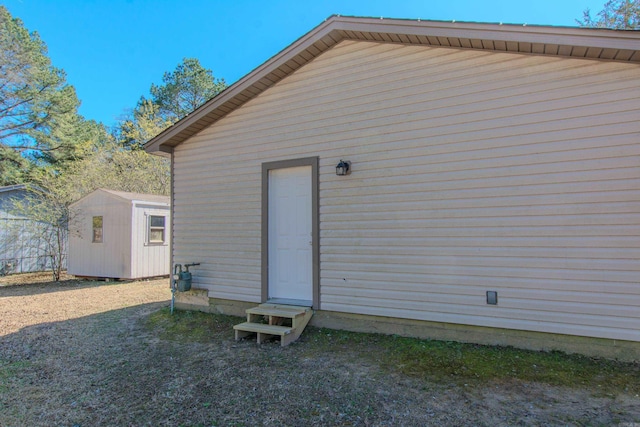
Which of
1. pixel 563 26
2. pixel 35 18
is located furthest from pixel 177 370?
pixel 35 18

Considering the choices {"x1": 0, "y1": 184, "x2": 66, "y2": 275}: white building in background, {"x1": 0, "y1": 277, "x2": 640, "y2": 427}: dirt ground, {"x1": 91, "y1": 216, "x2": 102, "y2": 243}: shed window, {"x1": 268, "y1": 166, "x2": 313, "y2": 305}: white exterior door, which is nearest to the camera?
{"x1": 0, "y1": 277, "x2": 640, "y2": 427}: dirt ground

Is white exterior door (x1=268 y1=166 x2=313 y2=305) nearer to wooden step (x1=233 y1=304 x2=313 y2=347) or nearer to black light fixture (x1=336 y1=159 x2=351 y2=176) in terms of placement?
wooden step (x1=233 y1=304 x2=313 y2=347)

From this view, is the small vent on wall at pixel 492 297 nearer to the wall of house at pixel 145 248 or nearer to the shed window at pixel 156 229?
the wall of house at pixel 145 248

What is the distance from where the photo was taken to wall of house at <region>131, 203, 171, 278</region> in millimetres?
10180

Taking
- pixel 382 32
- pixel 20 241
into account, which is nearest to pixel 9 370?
→ pixel 382 32

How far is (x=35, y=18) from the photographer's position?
16328 millimetres

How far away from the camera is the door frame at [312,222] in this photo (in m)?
5.07

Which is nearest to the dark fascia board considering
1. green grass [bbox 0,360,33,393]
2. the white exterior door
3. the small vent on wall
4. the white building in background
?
the white exterior door

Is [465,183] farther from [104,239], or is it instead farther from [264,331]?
[104,239]

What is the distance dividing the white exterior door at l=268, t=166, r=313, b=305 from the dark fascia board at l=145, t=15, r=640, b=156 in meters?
1.55

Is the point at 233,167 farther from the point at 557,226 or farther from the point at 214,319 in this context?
the point at 557,226

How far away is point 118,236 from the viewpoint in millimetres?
10266

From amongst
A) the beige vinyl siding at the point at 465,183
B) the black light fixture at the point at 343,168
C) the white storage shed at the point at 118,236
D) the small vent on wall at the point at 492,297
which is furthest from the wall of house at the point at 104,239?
the small vent on wall at the point at 492,297

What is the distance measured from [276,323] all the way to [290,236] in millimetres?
1328
